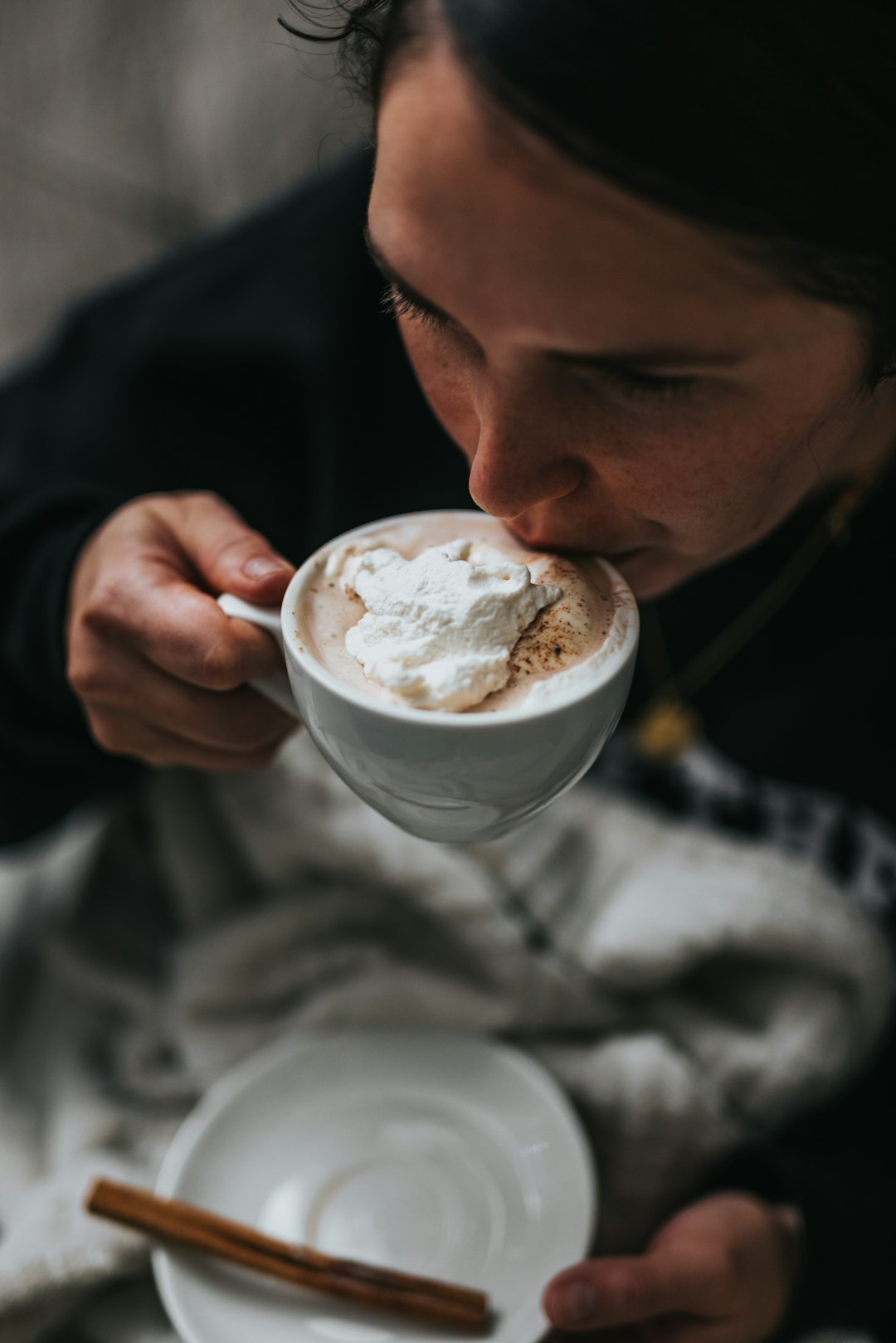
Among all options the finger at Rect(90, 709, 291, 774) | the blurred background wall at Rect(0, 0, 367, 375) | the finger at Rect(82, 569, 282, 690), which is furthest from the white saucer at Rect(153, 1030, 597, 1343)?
the blurred background wall at Rect(0, 0, 367, 375)

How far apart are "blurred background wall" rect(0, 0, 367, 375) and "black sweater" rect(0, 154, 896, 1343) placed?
0.27 meters

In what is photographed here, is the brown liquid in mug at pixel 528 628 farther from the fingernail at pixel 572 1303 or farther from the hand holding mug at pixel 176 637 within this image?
the fingernail at pixel 572 1303

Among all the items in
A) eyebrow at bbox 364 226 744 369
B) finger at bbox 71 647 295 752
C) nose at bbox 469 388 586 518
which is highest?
eyebrow at bbox 364 226 744 369

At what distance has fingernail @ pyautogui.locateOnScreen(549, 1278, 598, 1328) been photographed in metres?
0.63

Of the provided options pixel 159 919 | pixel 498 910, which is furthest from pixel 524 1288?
pixel 159 919

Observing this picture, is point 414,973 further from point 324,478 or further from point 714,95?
point 714,95

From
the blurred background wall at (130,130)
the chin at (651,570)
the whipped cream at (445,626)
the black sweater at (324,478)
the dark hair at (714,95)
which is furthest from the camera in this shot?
the blurred background wall at (130,130)

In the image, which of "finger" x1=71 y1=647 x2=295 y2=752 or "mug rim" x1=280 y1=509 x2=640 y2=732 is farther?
"finger" x1=71 y1=647 x2=295 y2=752

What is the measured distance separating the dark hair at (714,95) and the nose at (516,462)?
11cm

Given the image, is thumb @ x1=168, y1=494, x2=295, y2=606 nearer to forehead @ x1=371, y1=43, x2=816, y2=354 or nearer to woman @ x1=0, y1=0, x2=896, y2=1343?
woman @ x1=0, y1=0, x2=896, y2=1343

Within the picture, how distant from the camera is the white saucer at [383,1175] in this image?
26.2 inches

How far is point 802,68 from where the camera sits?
1.26 ft

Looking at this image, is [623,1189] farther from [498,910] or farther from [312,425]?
[312,425]

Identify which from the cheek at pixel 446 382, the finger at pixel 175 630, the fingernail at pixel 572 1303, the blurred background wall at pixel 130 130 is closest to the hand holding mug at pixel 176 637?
the finger at pixel 175 630
